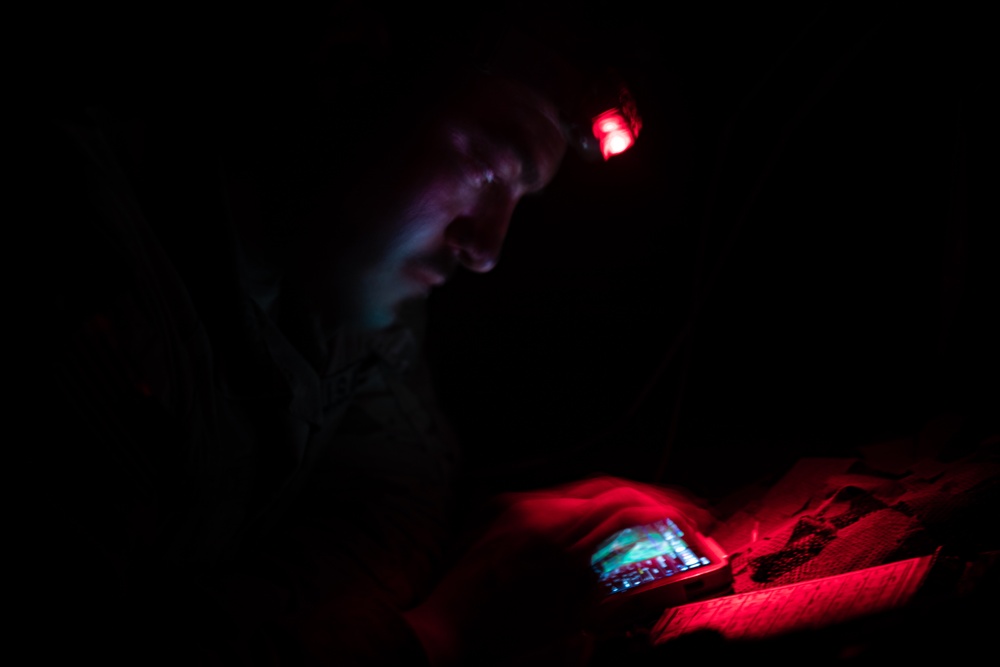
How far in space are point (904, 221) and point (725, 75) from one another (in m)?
0.67

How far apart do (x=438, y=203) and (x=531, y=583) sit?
3.31 feet

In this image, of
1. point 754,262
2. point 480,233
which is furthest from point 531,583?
point 754,262

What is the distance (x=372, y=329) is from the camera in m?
1.95

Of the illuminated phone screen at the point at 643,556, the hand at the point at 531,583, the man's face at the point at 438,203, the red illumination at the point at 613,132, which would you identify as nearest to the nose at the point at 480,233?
the man's face at the point at 438,203

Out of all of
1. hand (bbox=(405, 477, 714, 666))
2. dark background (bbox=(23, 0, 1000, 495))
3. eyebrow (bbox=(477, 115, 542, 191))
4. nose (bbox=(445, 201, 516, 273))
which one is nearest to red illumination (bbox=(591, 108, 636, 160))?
dark background (bbox=(23, 0, 1000, 495))

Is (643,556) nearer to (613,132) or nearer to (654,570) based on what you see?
(654,570)

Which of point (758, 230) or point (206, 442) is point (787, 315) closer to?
point (758, 230)

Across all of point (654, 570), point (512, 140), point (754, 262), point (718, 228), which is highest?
point (512, 140)

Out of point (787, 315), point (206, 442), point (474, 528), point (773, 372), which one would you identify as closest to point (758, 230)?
point (787, 315)

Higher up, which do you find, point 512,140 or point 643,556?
point 512,140

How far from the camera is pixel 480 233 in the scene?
1713 mm

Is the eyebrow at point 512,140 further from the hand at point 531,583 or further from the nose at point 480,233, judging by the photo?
the hand at point 531,583

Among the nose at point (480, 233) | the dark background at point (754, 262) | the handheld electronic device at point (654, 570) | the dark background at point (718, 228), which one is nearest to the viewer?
the handheld electronic device at point (654, 570)

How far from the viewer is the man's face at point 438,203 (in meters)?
1.56
